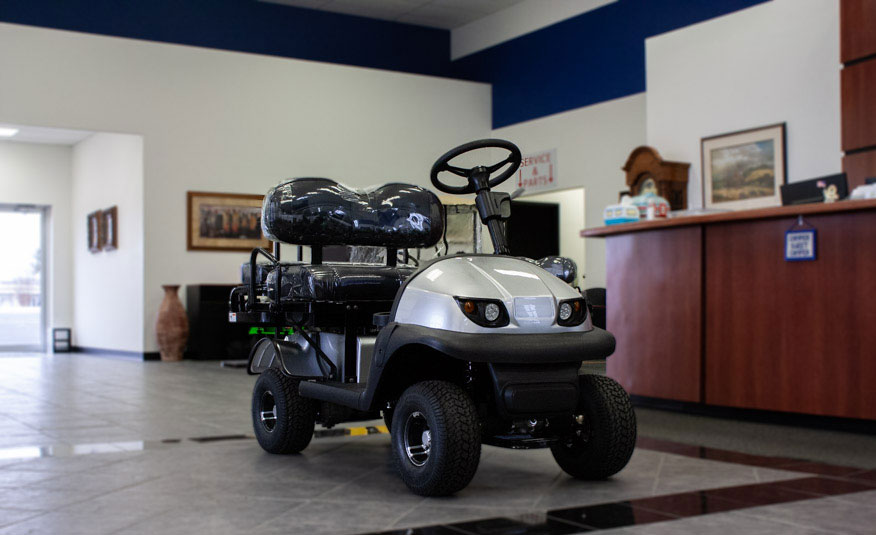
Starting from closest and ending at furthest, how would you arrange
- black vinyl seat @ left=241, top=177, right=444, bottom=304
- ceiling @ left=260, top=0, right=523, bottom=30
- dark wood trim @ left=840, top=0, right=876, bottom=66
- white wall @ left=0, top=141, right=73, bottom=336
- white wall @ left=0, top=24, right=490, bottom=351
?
black vinyl seat @ left=241, top=177, right=444, bottom=304
dark wood trim @ left=840, top=0, right=876, bottom=66
white wall @ left=0, top=24, right=490, bottom=351
ceiling @ left=260, top=0, right=523, bottom=30
white wall @ left=0, top=141, right=73, bottom=336

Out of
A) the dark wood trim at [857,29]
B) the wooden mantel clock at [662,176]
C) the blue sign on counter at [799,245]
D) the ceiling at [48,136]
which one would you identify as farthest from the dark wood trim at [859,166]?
the ceiling at [48,136]

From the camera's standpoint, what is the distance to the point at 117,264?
36.4ft

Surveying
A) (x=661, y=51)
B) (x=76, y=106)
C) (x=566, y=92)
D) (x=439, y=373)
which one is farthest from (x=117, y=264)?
(x=439, y=373)

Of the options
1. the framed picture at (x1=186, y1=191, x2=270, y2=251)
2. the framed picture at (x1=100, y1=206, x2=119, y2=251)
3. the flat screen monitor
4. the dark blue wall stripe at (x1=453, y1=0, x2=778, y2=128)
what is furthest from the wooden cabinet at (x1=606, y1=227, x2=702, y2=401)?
the framed picture at (x1=100, y1=206, x2=119, y2=251)

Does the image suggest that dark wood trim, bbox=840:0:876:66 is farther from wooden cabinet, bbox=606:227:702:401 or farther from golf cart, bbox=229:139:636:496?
golf cart, bbox=229:139:636:496

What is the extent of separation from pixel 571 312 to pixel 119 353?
9.26 metres

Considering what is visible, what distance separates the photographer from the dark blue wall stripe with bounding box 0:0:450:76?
10398 mm

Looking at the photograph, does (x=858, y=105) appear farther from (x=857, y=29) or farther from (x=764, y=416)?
(x=764, y=416)

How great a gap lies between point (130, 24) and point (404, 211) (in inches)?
324

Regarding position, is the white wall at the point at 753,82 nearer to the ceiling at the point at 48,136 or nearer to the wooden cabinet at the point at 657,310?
the wooden cabinet at the point at 657,310

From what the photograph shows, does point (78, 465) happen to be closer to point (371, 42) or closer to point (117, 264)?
point (117, 264)

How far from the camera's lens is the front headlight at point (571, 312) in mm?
2799

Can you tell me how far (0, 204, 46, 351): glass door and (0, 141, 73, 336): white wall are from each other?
0.18 metres

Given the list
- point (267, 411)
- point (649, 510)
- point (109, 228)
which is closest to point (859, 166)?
point (649, 510)
